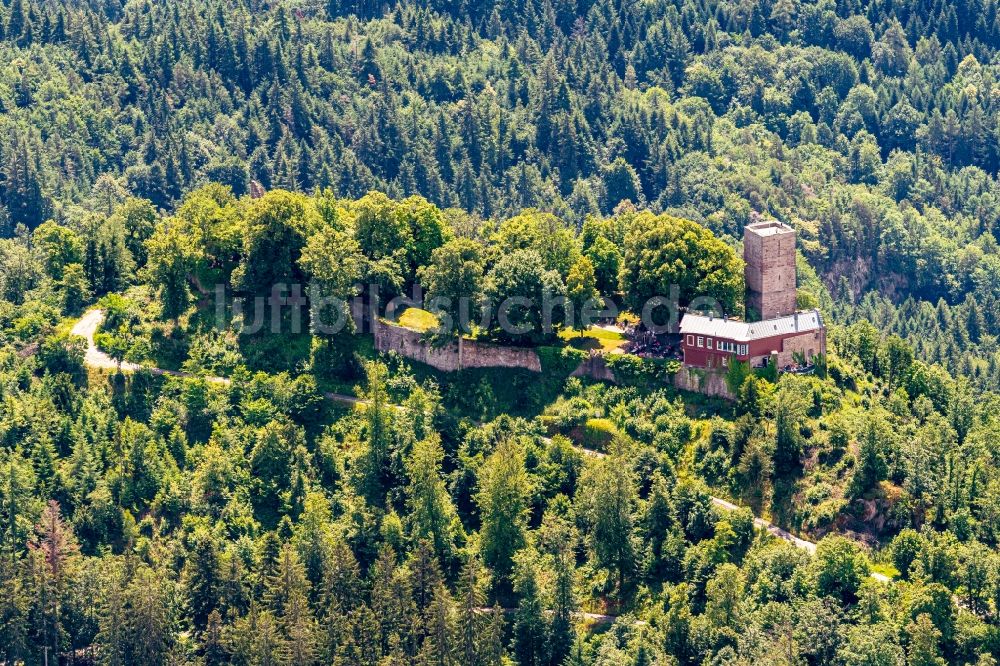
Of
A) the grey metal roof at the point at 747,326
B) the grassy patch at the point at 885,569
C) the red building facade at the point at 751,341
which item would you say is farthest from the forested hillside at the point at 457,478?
the grey metal roof at the point at 747,326

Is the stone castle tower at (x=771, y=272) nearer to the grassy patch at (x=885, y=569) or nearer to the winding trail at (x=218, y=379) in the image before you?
the winding trail at (x=218, y=379)

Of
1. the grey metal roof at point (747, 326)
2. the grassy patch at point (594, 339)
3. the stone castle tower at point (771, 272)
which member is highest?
the stone castle tower at point (771, 272)

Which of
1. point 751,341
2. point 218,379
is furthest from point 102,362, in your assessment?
point 751,341

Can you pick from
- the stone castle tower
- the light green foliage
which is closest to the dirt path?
the light green foliage

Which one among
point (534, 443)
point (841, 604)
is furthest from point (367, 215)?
point (841, 604)

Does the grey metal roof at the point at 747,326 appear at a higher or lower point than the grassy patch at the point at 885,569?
higher

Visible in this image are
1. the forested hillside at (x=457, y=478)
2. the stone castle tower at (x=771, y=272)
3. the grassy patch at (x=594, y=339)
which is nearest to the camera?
the forested hillside at (x=457, y=478)

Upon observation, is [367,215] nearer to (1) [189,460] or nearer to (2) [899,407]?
(1) [189,460]

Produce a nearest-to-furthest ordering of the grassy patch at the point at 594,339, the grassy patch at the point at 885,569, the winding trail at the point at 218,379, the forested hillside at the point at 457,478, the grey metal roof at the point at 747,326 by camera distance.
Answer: the grassy patch at the point at 885,569
the forested hillside at the point at 457,478
the winding trail at the point at 218,379
the grey metal roof at the point at 747,326
the grassy patch at the point at 594,339
